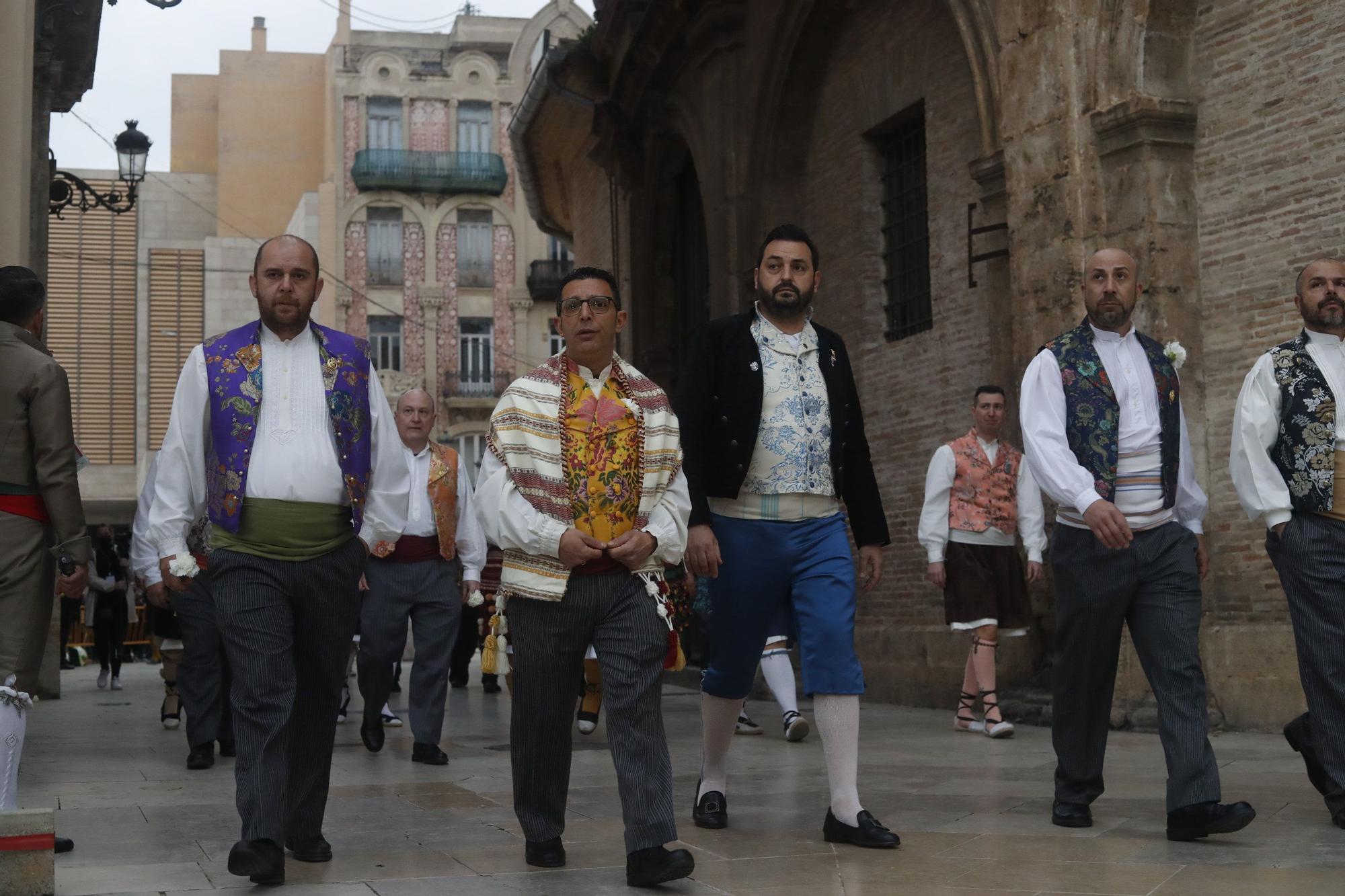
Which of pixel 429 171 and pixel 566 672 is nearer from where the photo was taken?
pixel 566 672

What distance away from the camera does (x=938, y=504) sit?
1054 centimetres

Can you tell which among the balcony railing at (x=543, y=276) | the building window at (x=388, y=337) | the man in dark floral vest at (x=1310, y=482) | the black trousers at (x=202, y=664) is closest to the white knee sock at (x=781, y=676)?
the black trousers at (x=202, y=664)

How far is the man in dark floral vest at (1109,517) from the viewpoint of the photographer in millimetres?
5977

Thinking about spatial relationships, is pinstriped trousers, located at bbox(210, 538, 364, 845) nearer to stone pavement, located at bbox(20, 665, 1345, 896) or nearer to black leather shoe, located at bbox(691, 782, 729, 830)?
stone pavement, located at bbox(20, 665, 1345, 896)

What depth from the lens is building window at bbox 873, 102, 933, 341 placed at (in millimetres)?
14109

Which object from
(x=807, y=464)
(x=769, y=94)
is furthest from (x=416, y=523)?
(x=769, y=94)

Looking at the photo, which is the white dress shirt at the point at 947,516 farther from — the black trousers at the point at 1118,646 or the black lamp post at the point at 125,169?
the black lamp post at the point at 125,169

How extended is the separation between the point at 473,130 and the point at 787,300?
48283 millimetres

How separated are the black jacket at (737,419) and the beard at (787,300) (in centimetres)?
10

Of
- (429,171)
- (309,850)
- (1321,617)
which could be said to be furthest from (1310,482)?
(429,171)

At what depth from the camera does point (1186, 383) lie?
408 inches

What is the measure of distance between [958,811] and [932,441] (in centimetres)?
715

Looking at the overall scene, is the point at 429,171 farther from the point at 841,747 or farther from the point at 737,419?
the point at 841,747

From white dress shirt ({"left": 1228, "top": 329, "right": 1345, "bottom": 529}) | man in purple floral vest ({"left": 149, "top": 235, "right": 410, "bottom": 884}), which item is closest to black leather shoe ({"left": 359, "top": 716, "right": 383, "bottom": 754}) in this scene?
man in purple floral vest ({"left": 149, "top": 235, "right": 410, "bottom": 884})
